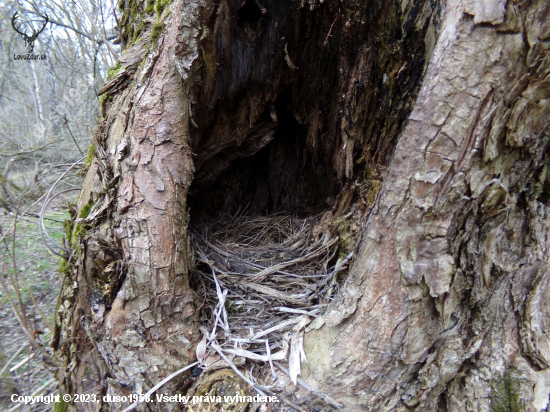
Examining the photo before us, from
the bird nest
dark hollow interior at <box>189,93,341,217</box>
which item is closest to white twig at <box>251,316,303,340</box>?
the bird nest

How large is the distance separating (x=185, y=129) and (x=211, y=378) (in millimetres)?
1208

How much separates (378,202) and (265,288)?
0.96 m

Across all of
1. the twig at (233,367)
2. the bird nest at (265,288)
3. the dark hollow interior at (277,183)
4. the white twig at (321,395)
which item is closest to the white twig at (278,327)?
the bird nest at (265,288)

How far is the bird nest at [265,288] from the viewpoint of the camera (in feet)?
4.78

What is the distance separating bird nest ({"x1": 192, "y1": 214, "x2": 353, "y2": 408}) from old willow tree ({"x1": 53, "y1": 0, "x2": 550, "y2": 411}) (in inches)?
5.6

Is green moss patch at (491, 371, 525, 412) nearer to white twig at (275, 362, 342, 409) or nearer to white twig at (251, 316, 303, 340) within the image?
white twig at (275, 362, 342, 409)

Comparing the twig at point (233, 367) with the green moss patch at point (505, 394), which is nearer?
the green moss patch at point (505, 394)

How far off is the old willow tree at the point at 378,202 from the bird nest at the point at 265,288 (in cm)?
14

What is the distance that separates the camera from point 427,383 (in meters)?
1.18

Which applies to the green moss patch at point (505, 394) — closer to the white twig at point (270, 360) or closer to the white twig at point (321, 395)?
the white twig at point (321, 395)

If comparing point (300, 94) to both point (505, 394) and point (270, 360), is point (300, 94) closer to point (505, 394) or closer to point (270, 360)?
point (270, 360)

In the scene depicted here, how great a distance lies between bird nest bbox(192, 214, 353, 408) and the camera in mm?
1458

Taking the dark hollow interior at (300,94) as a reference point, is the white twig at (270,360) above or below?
below

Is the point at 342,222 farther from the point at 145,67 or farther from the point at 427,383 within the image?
the point at 145,67
